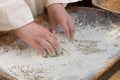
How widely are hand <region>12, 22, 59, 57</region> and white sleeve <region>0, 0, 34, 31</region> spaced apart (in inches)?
0.5

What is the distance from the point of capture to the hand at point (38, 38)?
1.66 feet

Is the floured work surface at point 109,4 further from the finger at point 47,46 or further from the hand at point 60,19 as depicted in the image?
the finger at point 47,46

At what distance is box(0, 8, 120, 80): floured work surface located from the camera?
481 millimetres

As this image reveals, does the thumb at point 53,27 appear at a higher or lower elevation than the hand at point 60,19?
lower

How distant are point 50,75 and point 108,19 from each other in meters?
0.24

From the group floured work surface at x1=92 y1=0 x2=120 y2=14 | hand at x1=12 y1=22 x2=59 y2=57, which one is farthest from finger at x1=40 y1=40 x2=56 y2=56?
floured work surface at x1=92 y1=0 x2=120 y2=14

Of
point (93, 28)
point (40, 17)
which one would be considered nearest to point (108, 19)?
point (93, 28)

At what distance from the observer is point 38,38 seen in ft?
1.67

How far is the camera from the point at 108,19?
64 centimetres

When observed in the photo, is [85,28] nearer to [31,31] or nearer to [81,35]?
[81,35]

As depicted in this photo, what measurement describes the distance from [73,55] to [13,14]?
0.50ft

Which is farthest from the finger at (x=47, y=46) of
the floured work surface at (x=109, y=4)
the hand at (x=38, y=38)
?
the floured work surface at (x=109, y=4)

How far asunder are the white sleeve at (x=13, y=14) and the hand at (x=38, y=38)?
0.01 m

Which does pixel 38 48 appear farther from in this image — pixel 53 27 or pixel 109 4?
pixel 109 4
